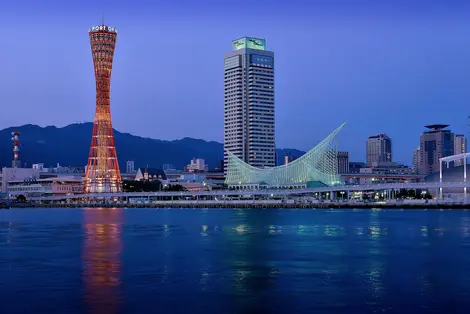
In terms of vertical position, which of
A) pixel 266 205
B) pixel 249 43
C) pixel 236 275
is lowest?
pixel 236 275

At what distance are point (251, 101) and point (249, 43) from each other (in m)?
14.1

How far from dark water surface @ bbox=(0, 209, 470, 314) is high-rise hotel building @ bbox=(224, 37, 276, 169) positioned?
435 ft

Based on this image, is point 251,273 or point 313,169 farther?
point 313,169

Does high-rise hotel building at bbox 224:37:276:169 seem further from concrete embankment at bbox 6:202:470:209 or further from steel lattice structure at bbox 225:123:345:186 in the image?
concrete embankment at bbox 6:202:470:209

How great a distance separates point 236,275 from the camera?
68.7 ft

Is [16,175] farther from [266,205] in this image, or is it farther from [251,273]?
[251,273]

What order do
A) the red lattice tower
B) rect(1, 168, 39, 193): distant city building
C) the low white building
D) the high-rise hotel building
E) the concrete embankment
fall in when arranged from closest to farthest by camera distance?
1. the concrete embankment
2. the red lattice tower
3. the low white building
4. rect(1, 168, 39, 193): distant city building
5. the high-rise hotel building

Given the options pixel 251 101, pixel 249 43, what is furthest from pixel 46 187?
pixel 249 43

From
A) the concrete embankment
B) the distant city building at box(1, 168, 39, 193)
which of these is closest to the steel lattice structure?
the concrete embankment

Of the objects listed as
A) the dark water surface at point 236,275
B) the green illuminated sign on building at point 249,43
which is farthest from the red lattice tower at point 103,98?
the green illuminated sign on building at point 249,43

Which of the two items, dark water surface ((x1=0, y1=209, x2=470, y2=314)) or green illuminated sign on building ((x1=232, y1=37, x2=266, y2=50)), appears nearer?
dark water surface ((x1=0, y1=209, x2=470, y2=314))

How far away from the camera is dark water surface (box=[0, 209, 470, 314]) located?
16.1 metres

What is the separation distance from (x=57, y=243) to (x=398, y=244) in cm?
1585

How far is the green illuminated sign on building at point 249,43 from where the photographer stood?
167375mm
